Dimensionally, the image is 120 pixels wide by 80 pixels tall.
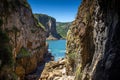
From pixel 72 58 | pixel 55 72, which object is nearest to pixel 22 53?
pixel 55 72

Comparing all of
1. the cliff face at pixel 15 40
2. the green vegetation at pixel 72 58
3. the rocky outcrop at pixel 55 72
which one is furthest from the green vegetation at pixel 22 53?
the green vegetation at pixel 72 58

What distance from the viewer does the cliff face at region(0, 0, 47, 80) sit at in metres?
21.5

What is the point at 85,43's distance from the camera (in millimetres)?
22938

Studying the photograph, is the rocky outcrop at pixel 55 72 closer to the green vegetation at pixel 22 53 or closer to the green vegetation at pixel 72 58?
the green vegetation at pixel 72 58

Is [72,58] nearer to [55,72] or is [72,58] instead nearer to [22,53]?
[55,72]

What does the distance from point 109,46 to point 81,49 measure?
8.71 m

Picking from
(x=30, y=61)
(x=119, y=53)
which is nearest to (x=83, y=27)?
(x=119, y=53)

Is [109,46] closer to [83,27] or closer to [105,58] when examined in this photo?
[105,58]

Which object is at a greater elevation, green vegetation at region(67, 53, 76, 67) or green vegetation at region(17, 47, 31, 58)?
green vegetation at region(67, 53, 76, 67)

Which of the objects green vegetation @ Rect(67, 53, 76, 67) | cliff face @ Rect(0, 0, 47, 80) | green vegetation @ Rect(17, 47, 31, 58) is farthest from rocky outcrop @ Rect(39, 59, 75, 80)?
green vegetation @ Rect(17, 47, 31, 58)

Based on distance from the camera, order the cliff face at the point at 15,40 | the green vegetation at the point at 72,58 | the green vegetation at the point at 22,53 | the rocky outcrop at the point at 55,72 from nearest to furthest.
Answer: the cliff face at the point at 15,40 → the green vegetation at the point at 72,58 → the rocky outcrop at the point at 55,72 → the green vegetation at the point at 22,53

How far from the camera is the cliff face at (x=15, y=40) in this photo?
2147 cm

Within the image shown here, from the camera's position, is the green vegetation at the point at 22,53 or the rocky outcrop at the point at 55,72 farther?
the green vegetation at the point at 22,53

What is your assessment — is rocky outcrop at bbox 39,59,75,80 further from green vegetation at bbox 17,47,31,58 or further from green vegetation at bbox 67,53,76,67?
green vegetation at bbox 17,47,31,58
